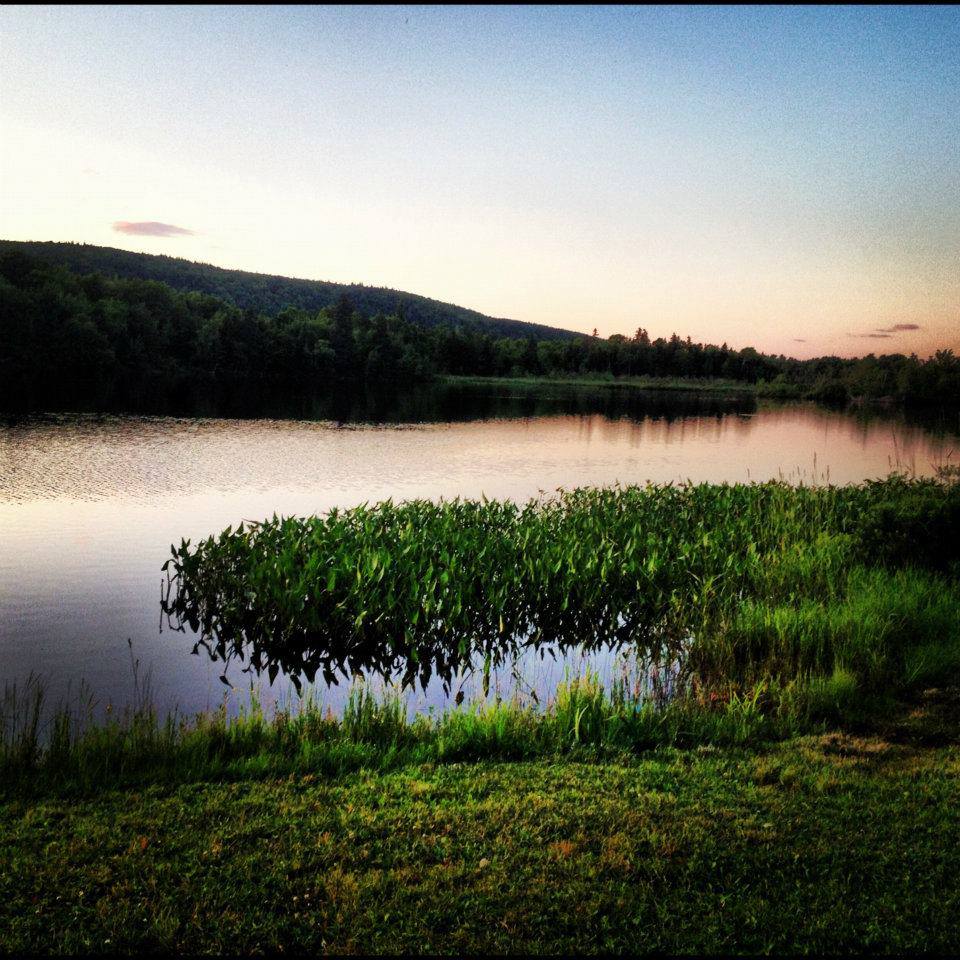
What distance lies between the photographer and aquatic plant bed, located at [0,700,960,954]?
4488mm

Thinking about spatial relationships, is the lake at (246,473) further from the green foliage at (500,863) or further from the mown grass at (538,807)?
the green foliage at (500,863)

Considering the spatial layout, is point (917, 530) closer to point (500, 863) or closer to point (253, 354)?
point (500, 863)

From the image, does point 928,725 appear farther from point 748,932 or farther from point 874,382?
point 874,382

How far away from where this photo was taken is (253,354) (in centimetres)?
9938

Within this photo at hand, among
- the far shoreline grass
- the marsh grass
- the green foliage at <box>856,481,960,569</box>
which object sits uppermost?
the far shoreline grass

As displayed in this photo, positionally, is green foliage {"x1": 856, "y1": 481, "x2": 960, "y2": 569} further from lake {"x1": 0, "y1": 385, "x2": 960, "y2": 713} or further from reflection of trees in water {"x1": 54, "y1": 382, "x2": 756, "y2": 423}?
reflection of trees in water {"x1": 54, "y1": 382, "x2": 756, "y2": 423}

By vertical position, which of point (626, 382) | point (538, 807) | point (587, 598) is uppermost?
point (626, 382)

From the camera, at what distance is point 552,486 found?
111ft

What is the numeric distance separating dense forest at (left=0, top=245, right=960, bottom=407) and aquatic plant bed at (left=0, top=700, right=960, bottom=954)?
184 ft

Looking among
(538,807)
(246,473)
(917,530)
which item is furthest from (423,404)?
(538,807)

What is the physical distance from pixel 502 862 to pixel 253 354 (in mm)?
100385

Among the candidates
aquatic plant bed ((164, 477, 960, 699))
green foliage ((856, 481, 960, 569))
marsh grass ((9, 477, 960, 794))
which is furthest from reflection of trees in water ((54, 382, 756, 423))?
green foliage ((856, 481, 960, 569))

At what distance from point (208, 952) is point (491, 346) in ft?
478

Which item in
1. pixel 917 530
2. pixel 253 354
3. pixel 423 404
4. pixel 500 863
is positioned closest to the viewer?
pixel 500 863
